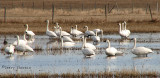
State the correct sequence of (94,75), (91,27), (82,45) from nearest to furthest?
(94,75)
(82,45)
(91,27)

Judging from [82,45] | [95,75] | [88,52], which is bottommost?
[95,75]

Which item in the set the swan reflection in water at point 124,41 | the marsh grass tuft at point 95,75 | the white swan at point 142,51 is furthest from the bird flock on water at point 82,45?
the marsh grass tuft at point 95,75

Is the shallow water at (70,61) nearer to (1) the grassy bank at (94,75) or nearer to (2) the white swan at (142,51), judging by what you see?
(2) the white swan at (142,51)

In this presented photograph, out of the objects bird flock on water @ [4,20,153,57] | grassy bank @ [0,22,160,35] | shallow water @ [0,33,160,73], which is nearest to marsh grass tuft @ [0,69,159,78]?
shallow water @ [0,33,160,73]

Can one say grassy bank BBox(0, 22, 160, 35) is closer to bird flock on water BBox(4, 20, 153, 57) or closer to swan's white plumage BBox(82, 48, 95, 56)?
bird flock on water BBox(4, 20, 153, 57)

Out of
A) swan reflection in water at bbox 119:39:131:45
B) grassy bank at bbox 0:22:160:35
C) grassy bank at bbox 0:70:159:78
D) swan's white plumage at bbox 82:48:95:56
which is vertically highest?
grassy bank at bbox 0:22:160:35

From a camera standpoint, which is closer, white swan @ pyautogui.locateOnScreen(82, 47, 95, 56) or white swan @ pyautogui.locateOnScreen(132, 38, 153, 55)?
white swan @ pyautogui.locateOnScreen(82, 47, 95, 56)

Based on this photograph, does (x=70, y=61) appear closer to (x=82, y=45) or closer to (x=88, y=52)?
(x=88, y=52)

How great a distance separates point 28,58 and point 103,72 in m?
4.91

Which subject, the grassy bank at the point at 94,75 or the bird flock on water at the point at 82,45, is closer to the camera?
the grassy bank at the point at 94,75

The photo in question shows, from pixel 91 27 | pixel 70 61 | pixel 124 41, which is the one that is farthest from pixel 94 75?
pixel 91 27

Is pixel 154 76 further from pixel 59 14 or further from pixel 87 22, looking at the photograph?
pixel 59 14

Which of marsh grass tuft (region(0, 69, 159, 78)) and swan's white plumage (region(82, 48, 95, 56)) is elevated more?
swan's white plumage (region(82, 48, 95, 56))

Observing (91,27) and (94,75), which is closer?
(94,75)
